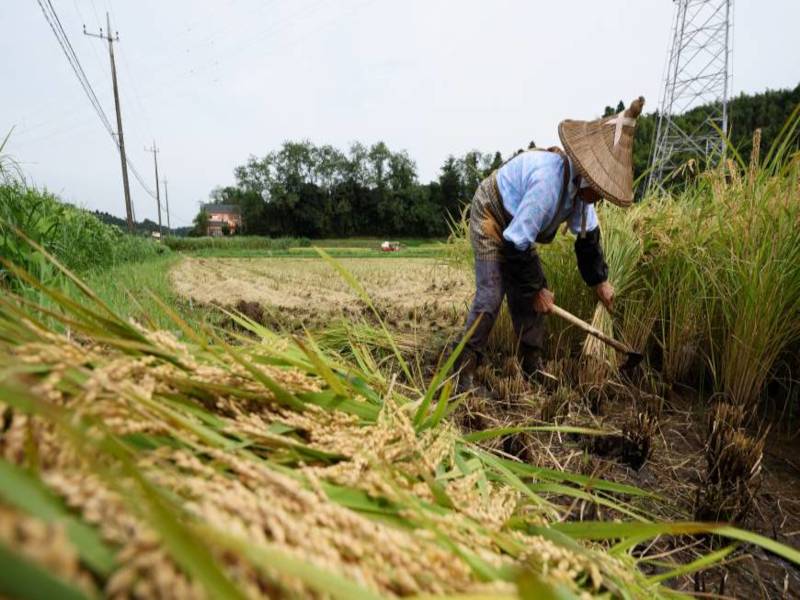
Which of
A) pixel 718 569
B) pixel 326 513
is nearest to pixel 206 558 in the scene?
pixel 326 513

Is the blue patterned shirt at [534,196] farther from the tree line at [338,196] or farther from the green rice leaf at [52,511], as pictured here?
the tree line at [338,196]

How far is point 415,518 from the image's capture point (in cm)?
Answer: 59

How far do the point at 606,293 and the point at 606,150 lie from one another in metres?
0.97

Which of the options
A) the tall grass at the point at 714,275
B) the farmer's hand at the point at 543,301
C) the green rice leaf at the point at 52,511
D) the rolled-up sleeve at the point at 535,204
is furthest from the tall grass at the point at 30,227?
the tall grass at the point at 714,275

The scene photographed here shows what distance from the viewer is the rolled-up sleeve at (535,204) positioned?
282cm

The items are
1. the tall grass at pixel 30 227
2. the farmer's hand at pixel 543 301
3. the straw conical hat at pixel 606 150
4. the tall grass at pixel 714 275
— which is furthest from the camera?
the farmer's hand at pixel 543 301

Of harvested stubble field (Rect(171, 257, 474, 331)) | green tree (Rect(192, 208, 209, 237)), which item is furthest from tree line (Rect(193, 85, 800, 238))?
harvested stubble field (Rect(171, 257, 474, 331))

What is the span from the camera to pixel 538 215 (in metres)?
2.83

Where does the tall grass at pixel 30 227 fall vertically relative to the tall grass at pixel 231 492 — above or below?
above

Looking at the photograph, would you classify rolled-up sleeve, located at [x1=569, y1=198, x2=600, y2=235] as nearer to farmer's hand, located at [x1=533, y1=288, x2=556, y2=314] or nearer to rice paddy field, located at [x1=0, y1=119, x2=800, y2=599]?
farmer's hand, located at [x1=533, y1=288, x2=556, y2=314]

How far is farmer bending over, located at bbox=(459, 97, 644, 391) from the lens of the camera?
2816 mm

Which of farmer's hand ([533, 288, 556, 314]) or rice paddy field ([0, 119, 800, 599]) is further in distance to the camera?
farmer's hand ([533, 288, 556, 314])

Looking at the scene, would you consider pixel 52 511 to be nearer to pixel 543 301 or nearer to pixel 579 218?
pixel 543 301

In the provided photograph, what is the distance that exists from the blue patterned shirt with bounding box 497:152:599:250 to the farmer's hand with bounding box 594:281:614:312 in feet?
1.34
